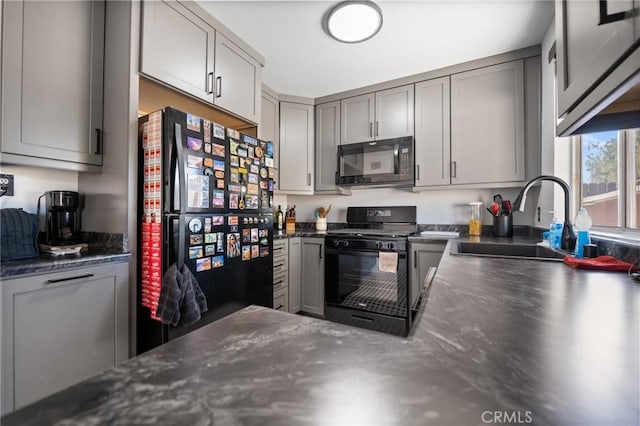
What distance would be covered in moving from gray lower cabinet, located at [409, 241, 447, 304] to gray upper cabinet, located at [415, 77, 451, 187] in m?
0.63

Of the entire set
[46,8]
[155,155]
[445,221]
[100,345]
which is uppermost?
[46,8]

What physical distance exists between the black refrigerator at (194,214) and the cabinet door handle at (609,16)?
1538 millimetres

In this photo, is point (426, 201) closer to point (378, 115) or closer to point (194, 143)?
point (378, 115)

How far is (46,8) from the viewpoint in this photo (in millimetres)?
1332

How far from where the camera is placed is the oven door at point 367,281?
2199mm

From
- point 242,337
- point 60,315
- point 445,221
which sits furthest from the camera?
point 445,221

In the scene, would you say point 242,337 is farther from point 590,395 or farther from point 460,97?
point 460,97

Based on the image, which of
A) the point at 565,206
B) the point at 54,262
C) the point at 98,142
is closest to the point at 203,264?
the point at 54,262

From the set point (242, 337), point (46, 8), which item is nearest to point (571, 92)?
point (242, 337)

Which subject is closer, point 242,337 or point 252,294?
point 242,337

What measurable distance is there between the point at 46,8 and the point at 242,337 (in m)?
1.96

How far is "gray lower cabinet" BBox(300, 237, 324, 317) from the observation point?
2.57 m

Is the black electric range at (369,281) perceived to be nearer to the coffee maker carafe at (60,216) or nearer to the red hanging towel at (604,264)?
the red hanging towel at (604,264)

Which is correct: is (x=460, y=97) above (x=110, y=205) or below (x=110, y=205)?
above
